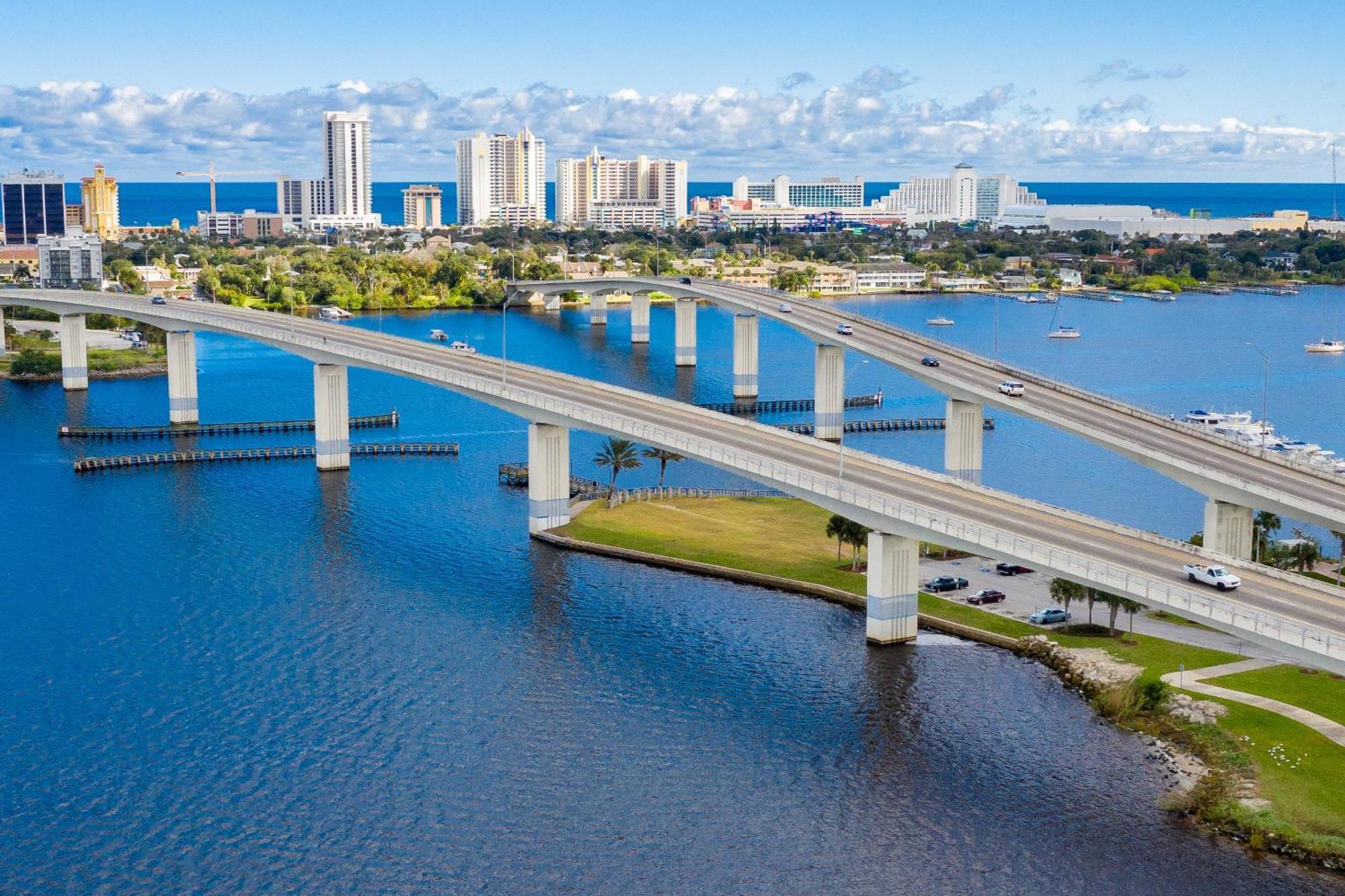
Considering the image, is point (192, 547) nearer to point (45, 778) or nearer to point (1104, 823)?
point (45, 778)

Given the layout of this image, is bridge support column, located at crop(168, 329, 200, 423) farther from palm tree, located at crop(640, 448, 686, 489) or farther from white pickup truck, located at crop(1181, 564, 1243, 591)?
white pickup truck, located at crop(1181, 564, 1243, 591)

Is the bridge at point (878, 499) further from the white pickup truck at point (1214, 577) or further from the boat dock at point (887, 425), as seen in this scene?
the boat dock at point (887, 425)

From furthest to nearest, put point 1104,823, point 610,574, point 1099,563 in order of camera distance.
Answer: point 610,574
point 1099,563
point 1104,823

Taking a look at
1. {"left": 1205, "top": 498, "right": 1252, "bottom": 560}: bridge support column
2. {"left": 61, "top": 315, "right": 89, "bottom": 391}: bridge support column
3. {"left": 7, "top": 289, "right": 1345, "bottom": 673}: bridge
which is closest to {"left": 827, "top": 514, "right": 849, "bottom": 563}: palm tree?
{"left": 7, "top": 289, "right": 1345, "bottom": 673}: bridge

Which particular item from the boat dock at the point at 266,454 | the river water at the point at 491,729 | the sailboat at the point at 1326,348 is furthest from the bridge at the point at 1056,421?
the sailboat at the point at 1326,348

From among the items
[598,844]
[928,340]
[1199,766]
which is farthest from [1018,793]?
[928,340]

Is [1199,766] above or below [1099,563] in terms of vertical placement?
below
